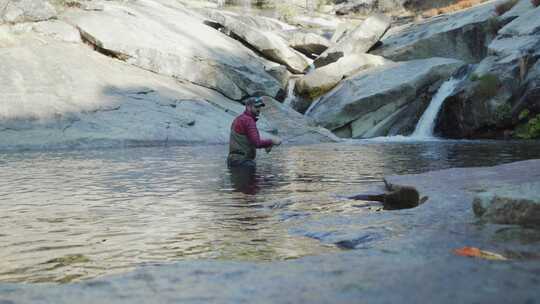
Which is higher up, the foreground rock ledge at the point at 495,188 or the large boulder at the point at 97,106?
the large boulder at the point at 97,106

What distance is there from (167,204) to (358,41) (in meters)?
24.1

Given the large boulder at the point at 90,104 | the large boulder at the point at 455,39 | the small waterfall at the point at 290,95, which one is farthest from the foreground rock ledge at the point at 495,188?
the large boulder at the point at 455,39

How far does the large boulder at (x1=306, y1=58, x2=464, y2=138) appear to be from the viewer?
76.2 feet

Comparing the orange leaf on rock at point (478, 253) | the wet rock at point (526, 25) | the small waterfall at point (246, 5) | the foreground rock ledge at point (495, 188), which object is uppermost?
the small waterfall at point (246, 5)

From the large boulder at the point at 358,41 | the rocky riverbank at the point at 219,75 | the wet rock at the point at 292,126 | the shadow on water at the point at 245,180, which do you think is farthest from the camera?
the large boulder at the point at 358,41

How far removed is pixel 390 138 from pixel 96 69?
11.4 m

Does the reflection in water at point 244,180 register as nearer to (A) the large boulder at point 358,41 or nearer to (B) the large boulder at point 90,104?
(B) the large boulder at point 90,104

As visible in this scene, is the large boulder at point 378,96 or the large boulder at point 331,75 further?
the large boulder at point 331,75

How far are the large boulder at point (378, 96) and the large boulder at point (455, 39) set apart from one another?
10.2ft

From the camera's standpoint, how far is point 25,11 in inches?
921

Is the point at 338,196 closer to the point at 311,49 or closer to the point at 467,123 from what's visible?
the point at 467,123

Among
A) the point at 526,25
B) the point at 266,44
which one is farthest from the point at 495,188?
the point at 266,44

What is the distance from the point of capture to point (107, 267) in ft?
14.8

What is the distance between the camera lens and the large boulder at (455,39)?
26656mm
